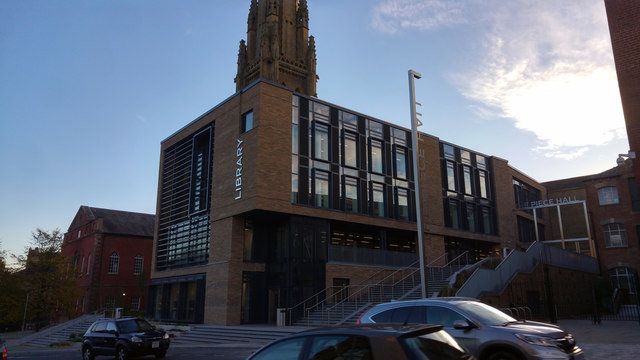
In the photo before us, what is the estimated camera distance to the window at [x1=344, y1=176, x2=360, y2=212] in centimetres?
2952

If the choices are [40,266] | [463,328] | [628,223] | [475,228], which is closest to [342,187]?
[475,228]

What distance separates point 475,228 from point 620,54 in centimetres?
2383

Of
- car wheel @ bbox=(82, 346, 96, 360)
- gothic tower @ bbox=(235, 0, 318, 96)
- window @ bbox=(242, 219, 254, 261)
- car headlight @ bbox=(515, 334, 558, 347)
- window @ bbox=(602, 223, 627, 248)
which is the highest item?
gothic tower @ bbox=(235, 0, 318, 96)

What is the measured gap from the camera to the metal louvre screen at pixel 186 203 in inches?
1195

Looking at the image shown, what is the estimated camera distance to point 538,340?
7312 mm

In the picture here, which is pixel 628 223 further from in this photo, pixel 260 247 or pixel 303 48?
pixel 303 48

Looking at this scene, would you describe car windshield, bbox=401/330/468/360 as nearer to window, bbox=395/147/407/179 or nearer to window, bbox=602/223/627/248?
window, bbox=395/147/407/179

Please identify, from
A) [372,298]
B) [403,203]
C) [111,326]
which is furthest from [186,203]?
[111,326]

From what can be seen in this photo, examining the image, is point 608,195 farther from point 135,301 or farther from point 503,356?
point 135,301

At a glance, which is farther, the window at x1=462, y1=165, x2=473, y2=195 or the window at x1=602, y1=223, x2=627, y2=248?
the window at x1=602, y1=223, x2=627, y2=248

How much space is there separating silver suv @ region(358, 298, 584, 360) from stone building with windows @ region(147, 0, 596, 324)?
13.0m

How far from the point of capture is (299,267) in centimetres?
2580

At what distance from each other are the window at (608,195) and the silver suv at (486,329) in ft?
127

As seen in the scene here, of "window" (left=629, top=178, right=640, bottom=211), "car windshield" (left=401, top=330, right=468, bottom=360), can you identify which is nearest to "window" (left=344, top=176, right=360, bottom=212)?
"car windshield" (left=401, top=330, right=468, bottom=360)
